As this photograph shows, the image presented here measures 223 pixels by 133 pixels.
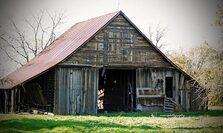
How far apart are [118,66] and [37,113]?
6722 millimetres

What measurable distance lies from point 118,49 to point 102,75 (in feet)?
7.58

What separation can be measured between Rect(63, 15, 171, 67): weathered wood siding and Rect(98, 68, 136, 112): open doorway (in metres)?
1.71

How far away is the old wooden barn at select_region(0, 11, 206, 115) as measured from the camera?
27078mm

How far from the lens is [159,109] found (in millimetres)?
30672

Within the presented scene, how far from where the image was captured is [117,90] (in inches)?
1346

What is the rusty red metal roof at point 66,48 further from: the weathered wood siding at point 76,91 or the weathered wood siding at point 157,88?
the weathered wood siding at point 157,88

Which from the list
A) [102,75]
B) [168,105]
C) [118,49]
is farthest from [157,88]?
[102,75]

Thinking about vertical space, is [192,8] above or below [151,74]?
above

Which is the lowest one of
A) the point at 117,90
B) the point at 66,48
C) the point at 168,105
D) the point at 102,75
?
the point at 168,105

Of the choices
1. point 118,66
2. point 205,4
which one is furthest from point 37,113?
point 205,4

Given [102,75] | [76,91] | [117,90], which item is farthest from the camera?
[117,90]

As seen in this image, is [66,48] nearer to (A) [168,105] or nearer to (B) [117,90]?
(B) [117,90]

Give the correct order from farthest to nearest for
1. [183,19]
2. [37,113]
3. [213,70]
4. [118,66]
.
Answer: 1. [183,19]
2. [118,66]
3. [37,113]
4. [213,70]

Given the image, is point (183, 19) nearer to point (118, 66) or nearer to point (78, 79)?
point (118, 66)
